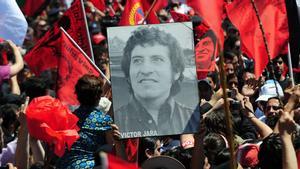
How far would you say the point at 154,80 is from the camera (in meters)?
8.64

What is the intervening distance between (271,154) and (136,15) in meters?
6.06

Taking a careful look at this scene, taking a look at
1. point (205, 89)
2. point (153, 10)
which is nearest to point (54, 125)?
point (205, 89)

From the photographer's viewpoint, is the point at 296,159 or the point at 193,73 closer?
the point at 296,159

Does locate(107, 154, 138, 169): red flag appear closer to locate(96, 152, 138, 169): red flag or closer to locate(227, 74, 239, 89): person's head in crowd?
locate(96, 152, 138, 169): red flag

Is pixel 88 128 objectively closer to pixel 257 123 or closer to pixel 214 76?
pixel 257 123

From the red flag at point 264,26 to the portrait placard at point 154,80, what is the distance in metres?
2.44

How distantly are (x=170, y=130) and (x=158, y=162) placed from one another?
0.27 metres

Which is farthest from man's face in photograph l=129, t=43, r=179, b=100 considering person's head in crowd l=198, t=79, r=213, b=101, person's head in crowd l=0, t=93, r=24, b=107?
person's head in crowd l=0, t=93, r=24, b=107

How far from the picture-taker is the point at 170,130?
8609 mm

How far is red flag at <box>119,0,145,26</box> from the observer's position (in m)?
12.9

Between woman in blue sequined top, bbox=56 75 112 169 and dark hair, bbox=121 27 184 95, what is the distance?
1.72ft

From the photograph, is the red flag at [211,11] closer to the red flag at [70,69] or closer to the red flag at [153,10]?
the red flag at [70,69]

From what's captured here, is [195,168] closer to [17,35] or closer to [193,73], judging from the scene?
[193,73]

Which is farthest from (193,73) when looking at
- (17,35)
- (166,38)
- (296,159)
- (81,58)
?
(17,35)
